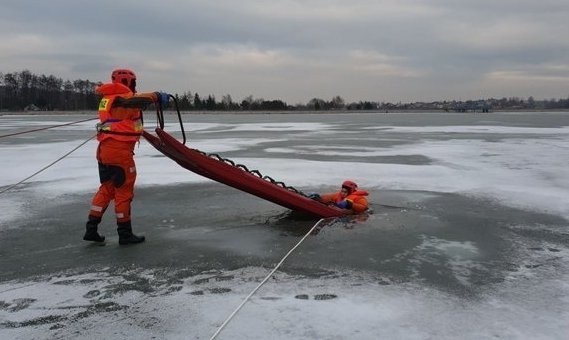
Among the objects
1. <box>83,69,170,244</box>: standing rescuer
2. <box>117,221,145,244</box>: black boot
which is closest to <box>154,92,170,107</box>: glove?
<box>83,69,170,244</box>: standing rescuer

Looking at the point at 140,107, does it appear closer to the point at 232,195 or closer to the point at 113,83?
the point at 113,83

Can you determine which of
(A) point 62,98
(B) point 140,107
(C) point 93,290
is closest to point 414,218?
(B) point 140,107

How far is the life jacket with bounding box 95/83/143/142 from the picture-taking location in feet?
16.1

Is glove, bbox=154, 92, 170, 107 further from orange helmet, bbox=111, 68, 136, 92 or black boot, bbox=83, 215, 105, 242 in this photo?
black boot, bbox=83, 215, 105, 242

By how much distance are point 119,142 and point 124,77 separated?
Result: 66cm

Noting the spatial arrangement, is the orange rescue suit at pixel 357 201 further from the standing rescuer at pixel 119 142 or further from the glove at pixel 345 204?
the standing rescuer at pixel 119 142

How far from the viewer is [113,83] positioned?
5.00 meters

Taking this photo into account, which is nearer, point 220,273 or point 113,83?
point 220,273

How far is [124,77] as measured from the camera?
202 inches

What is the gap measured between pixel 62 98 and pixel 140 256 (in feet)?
392

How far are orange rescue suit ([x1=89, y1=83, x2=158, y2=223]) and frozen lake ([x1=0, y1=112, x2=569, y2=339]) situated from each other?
19.3 inches

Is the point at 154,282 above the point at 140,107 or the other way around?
the other way around

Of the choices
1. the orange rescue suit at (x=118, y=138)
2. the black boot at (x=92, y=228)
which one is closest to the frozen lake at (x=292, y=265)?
the black boot at (x=92, y=228)

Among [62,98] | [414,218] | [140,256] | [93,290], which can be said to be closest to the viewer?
[93,290]
